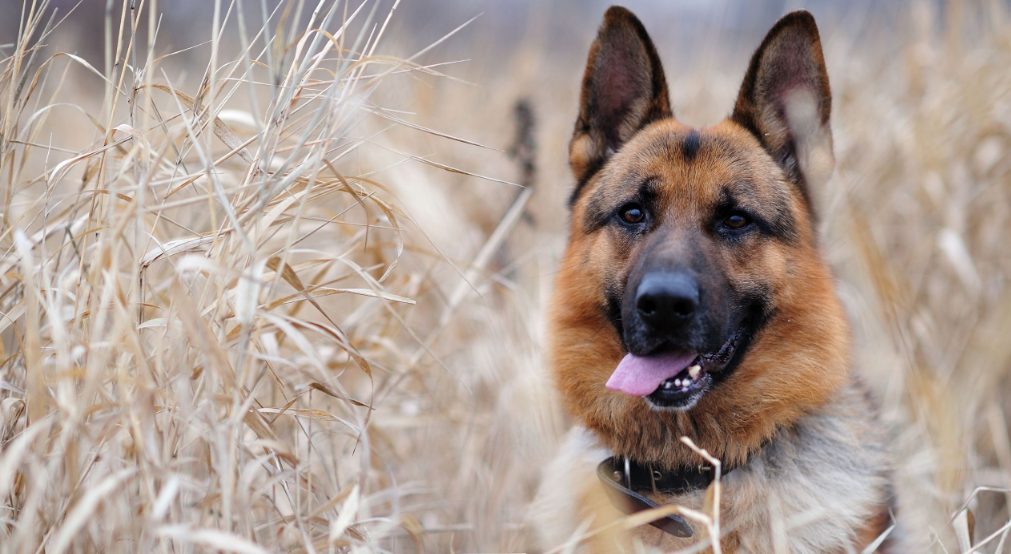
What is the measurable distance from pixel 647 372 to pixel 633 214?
0.71 metres

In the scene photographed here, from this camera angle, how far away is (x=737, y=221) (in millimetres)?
2812

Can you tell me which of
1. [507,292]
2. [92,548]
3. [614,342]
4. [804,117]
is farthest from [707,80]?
[92,548]

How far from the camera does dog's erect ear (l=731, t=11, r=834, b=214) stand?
9.08ft

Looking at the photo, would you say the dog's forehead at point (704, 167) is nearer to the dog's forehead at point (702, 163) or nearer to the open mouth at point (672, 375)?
the dog's forehead at point (702, 163)

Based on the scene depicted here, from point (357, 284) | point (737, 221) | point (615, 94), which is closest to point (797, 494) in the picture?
point (737, 221)

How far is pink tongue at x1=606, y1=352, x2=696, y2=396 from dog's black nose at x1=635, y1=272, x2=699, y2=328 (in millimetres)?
188

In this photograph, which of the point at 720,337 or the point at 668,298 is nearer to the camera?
the point at 668,298

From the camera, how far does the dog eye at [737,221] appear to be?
2812 millimetres

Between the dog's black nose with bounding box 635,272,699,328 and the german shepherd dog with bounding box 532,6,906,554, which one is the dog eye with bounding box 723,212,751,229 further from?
the dog's black nose with bounding box 635,272,699,328

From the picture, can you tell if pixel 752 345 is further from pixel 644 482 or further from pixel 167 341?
pixel 167 341

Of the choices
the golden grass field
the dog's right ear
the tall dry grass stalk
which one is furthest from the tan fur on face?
the tall dry grass stalk

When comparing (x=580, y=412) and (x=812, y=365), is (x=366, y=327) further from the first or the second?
(x=812, y=365)

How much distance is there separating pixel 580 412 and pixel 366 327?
1.54 meters

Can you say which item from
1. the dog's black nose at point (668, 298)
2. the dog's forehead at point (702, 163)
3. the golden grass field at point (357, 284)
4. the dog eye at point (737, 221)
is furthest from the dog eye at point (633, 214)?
the golden grass field at point (357, 284)
